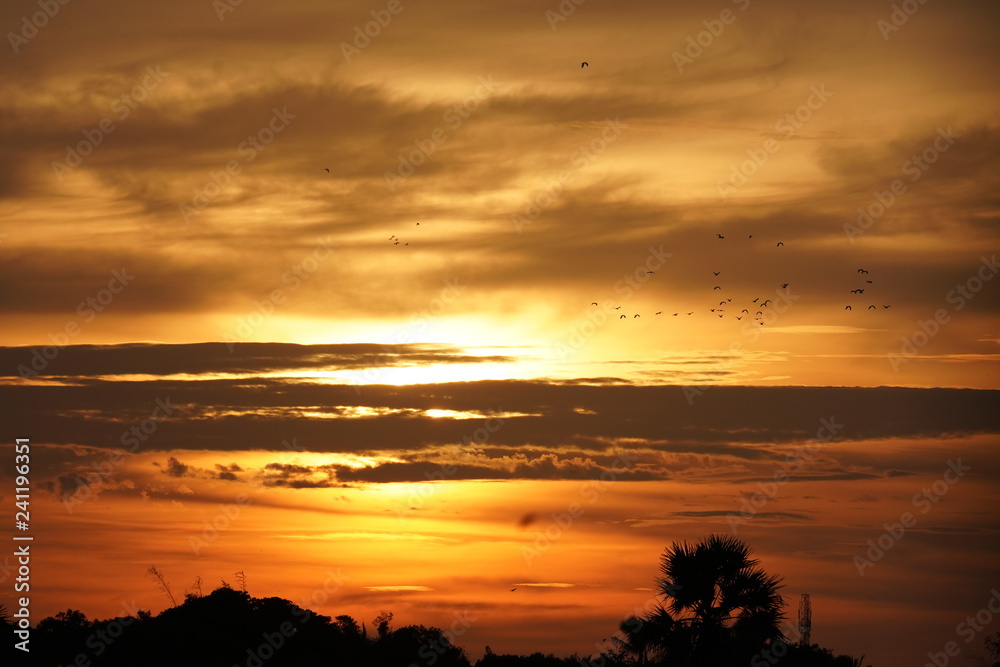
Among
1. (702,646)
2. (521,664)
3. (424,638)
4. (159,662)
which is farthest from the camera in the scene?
(521,664)

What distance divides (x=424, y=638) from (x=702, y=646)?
121 feet

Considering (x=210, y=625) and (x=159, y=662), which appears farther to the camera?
(x=210, y=625)

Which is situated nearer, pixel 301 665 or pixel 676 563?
pixel 676 563

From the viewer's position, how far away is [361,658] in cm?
6228

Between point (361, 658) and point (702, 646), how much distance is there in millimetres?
32548

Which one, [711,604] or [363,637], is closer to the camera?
[711,604]

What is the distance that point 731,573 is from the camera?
115 feet

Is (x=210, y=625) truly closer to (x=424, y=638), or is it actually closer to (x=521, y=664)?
(x=424, y=638)

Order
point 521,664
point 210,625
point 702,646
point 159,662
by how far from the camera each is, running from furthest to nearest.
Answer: point 521,664
point 210,625
point 159,662
point 702,646

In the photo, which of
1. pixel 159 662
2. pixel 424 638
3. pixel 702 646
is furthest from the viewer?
pixel 424 638

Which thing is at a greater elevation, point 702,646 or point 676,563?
point 676,563

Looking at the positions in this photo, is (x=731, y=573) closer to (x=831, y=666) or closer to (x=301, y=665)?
(x=301, y=665)

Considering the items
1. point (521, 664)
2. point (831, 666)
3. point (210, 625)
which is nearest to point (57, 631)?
point (210, 625)

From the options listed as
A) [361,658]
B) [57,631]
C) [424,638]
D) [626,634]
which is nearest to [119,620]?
[57,631]
